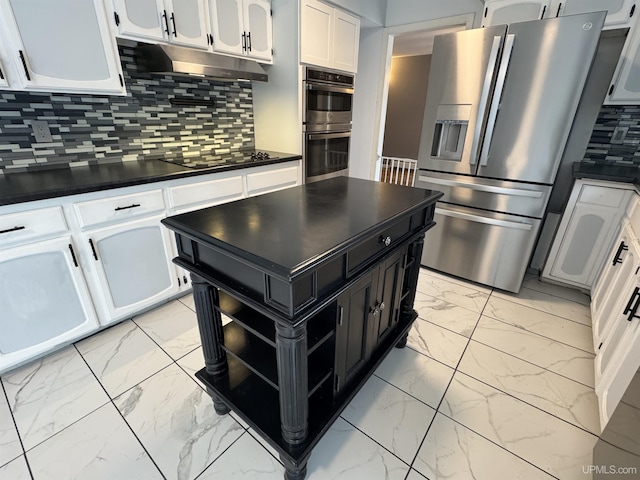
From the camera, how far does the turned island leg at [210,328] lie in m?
1.20

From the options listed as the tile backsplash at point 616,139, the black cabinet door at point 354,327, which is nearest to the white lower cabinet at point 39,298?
the black cabinet door at point 354,327

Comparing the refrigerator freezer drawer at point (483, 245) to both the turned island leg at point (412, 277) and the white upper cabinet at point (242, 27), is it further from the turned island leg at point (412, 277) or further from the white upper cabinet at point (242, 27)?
the white upper cabinet at point (242, 27)

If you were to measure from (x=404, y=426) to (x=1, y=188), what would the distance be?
2291mm

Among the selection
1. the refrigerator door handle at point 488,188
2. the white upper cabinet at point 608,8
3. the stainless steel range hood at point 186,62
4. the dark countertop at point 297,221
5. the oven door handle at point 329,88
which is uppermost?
the white upper cabinet at point 608,8

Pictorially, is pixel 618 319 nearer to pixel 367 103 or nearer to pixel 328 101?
pixel 328 101

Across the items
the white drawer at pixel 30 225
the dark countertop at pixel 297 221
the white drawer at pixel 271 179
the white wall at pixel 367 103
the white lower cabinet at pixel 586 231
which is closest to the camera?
the dark countertop at pixel 297 221

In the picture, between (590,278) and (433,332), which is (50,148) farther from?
(590,278)

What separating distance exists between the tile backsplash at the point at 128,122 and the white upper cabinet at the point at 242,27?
42 cm

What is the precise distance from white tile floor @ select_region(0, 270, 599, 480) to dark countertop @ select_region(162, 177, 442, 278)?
3.14 ft

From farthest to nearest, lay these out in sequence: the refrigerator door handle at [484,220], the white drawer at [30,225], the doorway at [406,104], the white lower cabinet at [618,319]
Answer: the doorway at [406,104] → the refrigerator door handle at [484,220] → the white drawer at [30,225] → the white lower cabinet at [618,319]

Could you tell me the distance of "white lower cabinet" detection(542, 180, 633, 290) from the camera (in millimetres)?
2127

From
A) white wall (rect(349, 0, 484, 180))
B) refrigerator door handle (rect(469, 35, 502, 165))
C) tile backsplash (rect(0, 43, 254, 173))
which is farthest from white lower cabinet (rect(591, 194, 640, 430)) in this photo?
tile backsplash (rect(0, 43, 254, 173))

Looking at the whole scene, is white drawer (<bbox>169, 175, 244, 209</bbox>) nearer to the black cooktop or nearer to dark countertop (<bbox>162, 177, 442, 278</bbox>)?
the black cooktop

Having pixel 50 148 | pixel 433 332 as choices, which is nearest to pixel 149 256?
pixel 50 148
